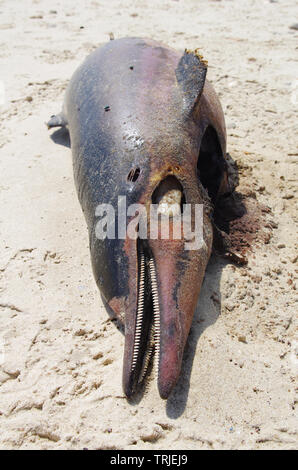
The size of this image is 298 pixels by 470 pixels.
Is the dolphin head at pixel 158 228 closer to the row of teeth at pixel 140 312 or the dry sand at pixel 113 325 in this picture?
the row of teeth at pixel 140 312

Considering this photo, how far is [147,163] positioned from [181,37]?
18.3 ft

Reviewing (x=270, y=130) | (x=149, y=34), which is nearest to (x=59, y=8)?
(x=149, y=34)

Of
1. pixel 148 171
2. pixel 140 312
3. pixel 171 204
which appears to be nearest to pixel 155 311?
pixel 140 312

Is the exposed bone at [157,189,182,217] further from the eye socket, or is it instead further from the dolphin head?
the eye socket

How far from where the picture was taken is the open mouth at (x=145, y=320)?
8.95ft

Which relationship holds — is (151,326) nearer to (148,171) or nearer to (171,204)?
(171,204)

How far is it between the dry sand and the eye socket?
96 cm

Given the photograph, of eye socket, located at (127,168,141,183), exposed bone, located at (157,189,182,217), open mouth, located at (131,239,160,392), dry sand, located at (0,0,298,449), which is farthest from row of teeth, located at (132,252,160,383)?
eye socket, located at (127,168,141,183)

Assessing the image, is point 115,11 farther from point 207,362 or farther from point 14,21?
point 207,362

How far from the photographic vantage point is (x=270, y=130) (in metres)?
5.43

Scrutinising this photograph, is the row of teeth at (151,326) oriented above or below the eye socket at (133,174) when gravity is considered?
below

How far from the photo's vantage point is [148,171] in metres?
3.08

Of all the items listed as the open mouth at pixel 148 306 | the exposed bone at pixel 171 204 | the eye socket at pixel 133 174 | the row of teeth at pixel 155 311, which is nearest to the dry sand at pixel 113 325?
the open mouth at pixel 148 306

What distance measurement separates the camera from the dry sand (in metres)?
2.61
